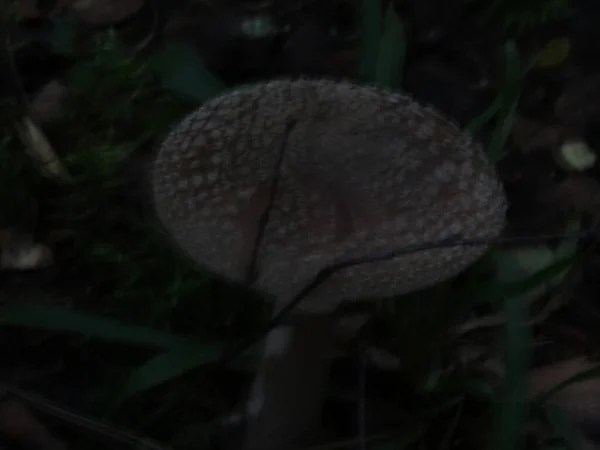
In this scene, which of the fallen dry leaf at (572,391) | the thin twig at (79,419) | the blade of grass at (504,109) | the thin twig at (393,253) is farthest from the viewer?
the blade of grass at (504,109)

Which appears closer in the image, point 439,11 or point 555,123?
point 555,123

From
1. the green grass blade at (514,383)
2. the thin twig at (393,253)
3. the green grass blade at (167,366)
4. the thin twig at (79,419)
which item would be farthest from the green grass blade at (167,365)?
the green grass blade at (514,383)

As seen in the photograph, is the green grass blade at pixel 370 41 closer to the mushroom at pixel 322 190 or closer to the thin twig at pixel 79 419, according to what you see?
the mushroom at pixel 322 190

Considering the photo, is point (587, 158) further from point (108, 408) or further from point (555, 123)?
point (108, 408)

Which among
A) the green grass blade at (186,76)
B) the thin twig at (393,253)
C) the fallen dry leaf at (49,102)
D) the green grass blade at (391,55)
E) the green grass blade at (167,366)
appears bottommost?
the green grass blade at (167,366)

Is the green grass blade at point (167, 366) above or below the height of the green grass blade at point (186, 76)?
below

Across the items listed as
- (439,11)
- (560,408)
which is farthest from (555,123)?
(560,408)

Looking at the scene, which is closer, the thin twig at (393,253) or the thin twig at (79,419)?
the thin twig at (393,253)
